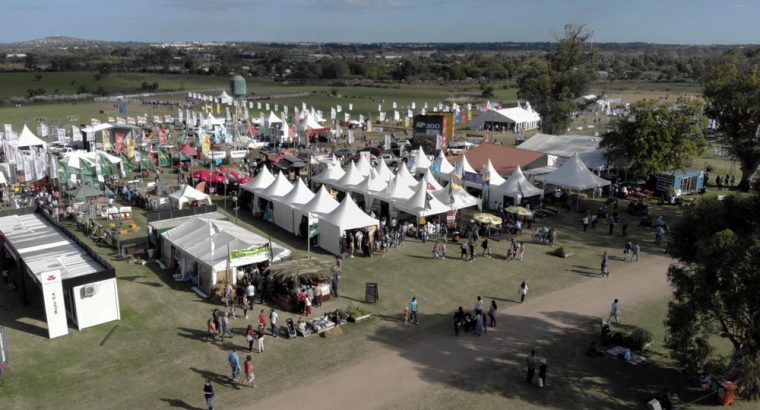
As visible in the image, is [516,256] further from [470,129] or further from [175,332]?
[470,129]

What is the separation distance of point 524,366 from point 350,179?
53.7 ft

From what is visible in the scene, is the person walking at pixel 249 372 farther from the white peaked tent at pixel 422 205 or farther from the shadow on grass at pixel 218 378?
the white peaked tent at pixel 422 205

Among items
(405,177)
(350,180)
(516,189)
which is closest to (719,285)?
(516,189)

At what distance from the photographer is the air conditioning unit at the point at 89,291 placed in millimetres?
16172

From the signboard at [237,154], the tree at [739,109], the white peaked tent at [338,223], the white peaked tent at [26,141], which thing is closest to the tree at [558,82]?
the tree at [739,109]

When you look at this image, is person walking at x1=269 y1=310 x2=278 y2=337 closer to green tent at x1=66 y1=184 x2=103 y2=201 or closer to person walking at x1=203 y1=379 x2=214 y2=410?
person walking at x1=203 y1=379 x2=214 y2=410

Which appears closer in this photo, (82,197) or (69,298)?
(69,298)

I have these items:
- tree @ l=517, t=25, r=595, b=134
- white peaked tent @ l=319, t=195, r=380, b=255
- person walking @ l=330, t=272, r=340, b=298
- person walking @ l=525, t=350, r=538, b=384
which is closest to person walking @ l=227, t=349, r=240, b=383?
person walking @ l=330, t=272, r=340, b=298

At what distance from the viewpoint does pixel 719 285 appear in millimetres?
11875

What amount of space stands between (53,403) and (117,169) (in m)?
26.8

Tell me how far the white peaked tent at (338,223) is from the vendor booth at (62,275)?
8.39 meters

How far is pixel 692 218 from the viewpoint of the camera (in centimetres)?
1364

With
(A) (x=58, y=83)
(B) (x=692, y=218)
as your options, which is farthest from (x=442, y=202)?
(A) (x=58, y=83)

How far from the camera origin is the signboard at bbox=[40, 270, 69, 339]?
15414 millimetres
